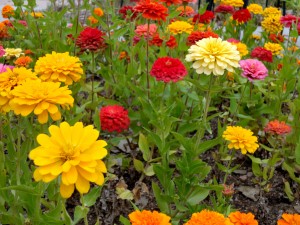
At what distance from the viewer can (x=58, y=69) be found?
4.76ft

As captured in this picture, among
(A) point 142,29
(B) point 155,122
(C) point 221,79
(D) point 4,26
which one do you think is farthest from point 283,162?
(D) point 4,26

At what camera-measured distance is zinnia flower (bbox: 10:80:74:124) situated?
116cm

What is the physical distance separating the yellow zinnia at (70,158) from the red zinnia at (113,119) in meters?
0.75

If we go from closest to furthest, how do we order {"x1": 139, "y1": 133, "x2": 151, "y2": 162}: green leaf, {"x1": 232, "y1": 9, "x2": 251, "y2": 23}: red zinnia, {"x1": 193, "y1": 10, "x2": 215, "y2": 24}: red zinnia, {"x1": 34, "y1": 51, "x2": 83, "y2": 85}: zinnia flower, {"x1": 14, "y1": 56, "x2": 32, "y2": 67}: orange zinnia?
1. {"x1": 34, "y1": 51, "x2": 83, "y2": 85}: zinnia flower
2. {"x1": 139, "y1": 133, "x2": 151, "y2": 162}: green leaf
3. {"x1": 14, "y1": 56, "x2": 32, "y2": 67}: orange zinnia
4. {"x1": 193, "y1": 10, "x2": 215, "y2": 24}: red zinnia
5. {"x1": 232, "y1": 9, "x2": 251, "y2": 23}: red zinnia

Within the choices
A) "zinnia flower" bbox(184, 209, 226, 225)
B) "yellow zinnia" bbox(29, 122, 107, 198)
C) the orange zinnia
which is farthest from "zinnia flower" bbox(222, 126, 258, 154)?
the orange zinnia

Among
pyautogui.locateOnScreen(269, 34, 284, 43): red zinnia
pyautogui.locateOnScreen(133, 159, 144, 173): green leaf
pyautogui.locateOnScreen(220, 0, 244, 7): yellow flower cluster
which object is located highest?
pyautogui.locateOnScreen(220, 0, 244, 7): yellow flower cluster

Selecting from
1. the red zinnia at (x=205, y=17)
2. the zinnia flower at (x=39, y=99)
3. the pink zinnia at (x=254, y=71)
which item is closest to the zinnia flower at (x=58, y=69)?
the zinnia flower at (x=39, y=99)

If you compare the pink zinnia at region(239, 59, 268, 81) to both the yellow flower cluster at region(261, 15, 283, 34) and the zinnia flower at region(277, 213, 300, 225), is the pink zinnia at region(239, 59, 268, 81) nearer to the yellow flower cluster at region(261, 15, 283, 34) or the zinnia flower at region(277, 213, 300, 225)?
the zinnia flower at region(277, 213, 300, 225)

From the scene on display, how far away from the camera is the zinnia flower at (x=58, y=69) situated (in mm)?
1451

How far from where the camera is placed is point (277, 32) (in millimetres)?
3342

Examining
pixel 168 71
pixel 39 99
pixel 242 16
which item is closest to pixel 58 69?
pixel 39 99

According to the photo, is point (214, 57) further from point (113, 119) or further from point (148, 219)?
point (148, 219)

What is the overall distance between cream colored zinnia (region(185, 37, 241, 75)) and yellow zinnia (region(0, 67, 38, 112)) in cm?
57

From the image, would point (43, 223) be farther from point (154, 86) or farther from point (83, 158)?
point (154, 86)
